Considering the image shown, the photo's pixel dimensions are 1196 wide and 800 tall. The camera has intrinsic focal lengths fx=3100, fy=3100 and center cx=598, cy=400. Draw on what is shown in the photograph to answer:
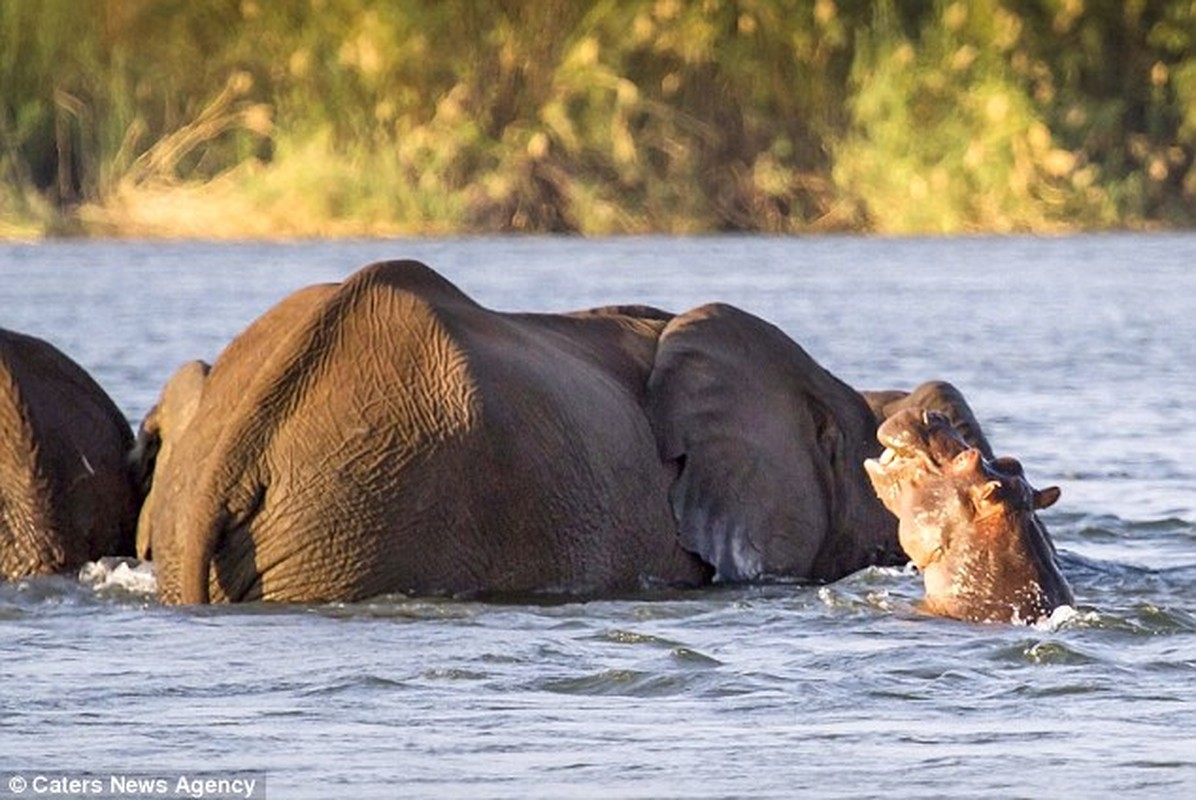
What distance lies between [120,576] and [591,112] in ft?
95.0

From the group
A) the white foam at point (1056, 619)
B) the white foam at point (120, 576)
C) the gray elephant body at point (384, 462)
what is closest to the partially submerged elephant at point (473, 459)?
the gray elephant body at point (384, 462)

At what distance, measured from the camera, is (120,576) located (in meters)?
8.76

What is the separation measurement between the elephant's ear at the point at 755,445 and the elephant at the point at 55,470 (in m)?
1.66

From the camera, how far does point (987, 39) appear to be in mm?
36750

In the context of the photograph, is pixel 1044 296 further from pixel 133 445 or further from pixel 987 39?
pixel 133 445

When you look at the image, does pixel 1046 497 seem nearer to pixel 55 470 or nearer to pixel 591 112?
pixel 55 470

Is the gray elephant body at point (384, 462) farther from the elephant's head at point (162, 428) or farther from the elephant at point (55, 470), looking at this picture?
the elephant at point (55, 470)

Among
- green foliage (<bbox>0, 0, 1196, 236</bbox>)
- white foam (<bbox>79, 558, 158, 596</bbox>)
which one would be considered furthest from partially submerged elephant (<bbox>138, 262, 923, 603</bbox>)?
green foliage (<bbox>0, 0, 1196, 236</bbox>)

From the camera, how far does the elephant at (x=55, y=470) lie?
9.00 m

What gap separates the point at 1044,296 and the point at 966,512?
17451 millimetres

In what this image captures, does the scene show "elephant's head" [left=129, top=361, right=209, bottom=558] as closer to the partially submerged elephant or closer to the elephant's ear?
the partially submerged elephant

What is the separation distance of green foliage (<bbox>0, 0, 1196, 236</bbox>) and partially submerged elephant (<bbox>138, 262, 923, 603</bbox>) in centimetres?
2668

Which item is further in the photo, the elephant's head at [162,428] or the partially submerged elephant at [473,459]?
the elephant's head at [162,428]

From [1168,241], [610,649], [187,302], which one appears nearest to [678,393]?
[610,649]
